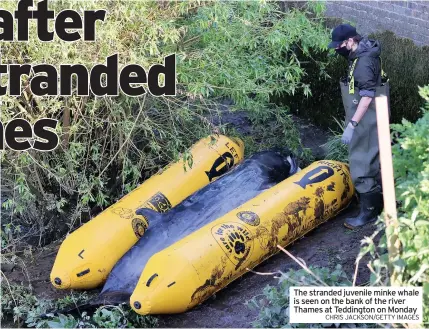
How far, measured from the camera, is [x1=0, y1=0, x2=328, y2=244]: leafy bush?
6.29 metres

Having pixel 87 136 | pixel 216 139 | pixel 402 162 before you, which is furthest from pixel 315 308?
pixel 87 136

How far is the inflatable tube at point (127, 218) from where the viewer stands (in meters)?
6.01

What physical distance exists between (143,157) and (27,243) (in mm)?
1551

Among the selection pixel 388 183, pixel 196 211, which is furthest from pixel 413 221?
pixel 196 211

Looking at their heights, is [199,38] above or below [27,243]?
above

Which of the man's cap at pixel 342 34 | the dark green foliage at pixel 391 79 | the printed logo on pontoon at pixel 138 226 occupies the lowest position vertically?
the printed logo on pontoon at pixel 138 226

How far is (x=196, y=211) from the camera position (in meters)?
6.26

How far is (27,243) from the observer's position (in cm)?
720

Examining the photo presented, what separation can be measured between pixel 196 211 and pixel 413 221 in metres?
2.81

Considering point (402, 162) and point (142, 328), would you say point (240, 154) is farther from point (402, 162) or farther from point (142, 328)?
point (402, 162)

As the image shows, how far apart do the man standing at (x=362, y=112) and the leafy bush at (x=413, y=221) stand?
1.77m

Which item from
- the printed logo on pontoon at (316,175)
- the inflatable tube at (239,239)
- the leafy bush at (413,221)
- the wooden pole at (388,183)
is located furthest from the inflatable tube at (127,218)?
the wooden pole at (388,183)

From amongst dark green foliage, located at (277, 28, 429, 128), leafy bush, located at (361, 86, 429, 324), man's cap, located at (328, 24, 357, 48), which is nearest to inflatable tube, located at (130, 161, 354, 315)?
dark green foliage, located at (277, 28, 429, 128)

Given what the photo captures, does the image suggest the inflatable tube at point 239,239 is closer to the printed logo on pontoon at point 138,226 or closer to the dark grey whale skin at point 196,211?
the dark grey whale skin at point 196,211
